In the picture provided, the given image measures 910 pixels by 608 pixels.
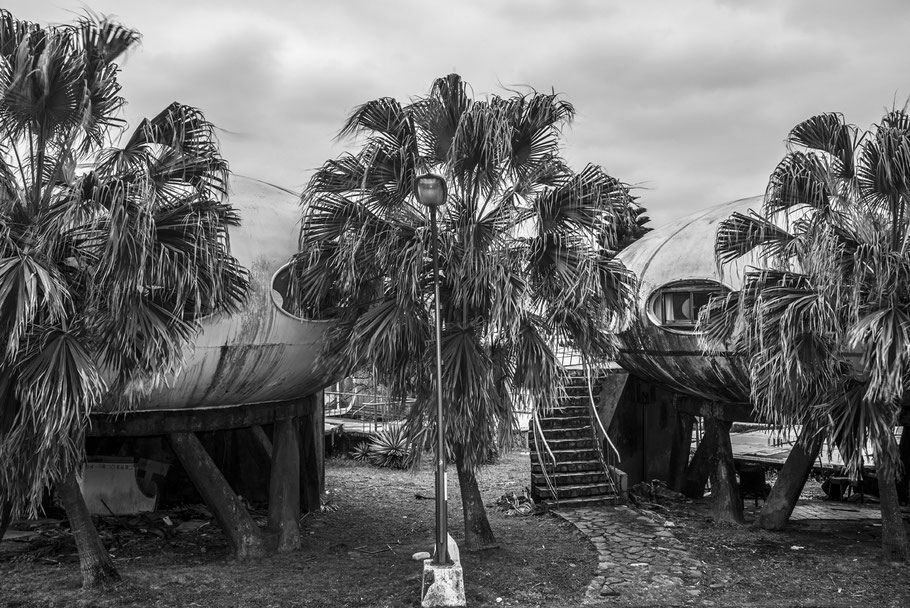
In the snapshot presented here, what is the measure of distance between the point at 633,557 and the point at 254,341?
6.09 meters

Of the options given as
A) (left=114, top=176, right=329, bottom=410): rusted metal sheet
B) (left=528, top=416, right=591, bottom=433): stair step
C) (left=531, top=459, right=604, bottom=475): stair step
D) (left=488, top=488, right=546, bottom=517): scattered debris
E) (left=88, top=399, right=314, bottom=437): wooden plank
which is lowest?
(left=488, top=488, right=546, bottom=517): scattered debris

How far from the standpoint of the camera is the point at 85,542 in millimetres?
9305

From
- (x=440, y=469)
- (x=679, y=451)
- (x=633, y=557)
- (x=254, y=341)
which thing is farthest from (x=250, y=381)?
(x=679, y=451)

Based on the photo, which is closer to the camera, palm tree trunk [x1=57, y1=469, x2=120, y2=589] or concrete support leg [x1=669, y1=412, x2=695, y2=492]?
palm tree trunk [x1=57, y1=469, x2=120, y2=589]

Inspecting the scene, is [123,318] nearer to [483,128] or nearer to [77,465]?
[77,465]

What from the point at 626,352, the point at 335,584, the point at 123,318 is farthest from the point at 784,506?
the point at 123,318

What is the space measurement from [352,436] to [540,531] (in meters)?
11.7

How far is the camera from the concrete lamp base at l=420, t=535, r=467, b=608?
854 centimetres

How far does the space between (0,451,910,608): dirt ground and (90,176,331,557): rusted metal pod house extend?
0.96 metres

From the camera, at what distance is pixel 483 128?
31.8 ft

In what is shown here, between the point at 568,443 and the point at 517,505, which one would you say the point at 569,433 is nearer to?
the point at 568,443

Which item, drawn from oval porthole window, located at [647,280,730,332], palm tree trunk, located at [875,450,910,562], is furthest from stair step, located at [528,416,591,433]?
palm tree trunk, located at [875,450,910,562]

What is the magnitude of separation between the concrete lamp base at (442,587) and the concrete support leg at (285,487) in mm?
3839

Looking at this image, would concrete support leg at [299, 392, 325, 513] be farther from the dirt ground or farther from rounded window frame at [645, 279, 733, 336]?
rounded window frame at [645, 279, 733, 336]
